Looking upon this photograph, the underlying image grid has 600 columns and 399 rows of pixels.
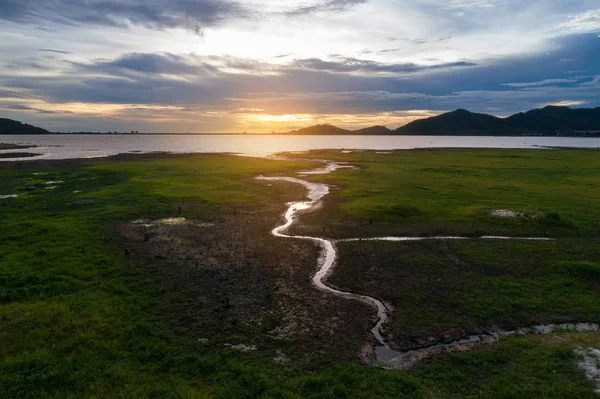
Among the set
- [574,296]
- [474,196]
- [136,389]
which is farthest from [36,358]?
[474,196]

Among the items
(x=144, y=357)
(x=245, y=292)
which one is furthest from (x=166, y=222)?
(x=144, y=357)

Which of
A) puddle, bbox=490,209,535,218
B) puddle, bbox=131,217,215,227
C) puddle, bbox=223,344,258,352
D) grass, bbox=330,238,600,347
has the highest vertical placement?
puddle, bbox=490,209,535,218

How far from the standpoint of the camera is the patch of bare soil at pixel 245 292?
16.8 metres

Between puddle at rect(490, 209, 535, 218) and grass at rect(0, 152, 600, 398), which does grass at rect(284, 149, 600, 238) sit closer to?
puddle at rect(490, 209, 535, 218)

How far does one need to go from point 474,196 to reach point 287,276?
114 ft

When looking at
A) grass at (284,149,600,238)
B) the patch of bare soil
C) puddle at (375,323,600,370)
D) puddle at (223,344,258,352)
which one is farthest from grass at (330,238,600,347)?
puddle at (223,344,258,352)

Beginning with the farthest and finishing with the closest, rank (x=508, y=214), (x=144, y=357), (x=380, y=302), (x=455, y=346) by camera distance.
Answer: (x=508, y=214) < (x=380, y=302) < (x=455, y=346) < (x=144, y=357)

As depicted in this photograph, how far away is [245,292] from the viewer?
850 inches

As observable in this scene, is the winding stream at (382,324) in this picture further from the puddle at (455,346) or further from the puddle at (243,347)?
the puddle at (243,347)

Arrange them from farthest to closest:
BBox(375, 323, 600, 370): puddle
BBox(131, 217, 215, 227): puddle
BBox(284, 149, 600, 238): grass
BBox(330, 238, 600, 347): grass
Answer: BBox(131, 217, 215, 227): puddle → BBox(284, 149, 600, 238): grass → BBox(330, 238, 600, 347): grass → BBox(375, 323, 600, 370): puddle

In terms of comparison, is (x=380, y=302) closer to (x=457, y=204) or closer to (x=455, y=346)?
(x=455, y=346)

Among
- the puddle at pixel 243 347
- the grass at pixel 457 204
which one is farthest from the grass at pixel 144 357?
the grass at pixel 457 204

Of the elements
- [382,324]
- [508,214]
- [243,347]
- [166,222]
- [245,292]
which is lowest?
[382,324]

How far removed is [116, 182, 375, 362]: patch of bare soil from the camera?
55.1 feet
